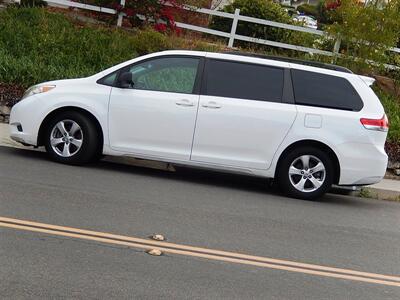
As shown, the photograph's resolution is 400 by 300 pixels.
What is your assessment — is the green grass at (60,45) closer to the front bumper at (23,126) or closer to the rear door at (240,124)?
the front bumper at (23,126)

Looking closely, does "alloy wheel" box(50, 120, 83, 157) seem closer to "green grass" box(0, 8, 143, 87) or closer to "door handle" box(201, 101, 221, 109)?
"door handle" box(201, 101, 221, 109)

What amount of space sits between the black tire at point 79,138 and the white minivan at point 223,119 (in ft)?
0.05

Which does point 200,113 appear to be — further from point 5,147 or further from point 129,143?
point 5,147

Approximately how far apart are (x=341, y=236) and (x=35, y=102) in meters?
4.41

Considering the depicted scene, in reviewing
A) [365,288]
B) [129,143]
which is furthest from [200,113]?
[365,288]

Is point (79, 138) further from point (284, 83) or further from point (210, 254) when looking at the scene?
point (210, 254)

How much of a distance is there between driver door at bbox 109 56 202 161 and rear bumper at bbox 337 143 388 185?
6.67 feet

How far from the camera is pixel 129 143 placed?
884cm

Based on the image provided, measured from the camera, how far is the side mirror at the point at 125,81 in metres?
8.74

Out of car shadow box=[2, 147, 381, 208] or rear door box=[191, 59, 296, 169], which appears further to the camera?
car shadow box=[2, 147, 381, 208]


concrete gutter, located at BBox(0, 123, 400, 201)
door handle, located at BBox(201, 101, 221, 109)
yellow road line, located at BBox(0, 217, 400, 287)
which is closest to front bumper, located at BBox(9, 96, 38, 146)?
concrete gutter, located at BBox(0, 123, 400, 201)

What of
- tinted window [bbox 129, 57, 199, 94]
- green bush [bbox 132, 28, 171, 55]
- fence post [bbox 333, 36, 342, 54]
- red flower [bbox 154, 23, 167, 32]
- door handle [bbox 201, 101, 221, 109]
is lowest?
door handle [bbox 201, 101, 221, 109]

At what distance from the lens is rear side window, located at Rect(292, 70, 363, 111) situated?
29.1 feet

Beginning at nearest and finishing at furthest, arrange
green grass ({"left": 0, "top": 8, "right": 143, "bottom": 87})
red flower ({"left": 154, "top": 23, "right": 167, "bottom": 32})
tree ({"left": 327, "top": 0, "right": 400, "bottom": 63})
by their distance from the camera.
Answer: green grass ({"left": 0, "top": 8, "right": 143, "bottom": 87}) < tree ({"left": 327, "top": 0, "right": 400, "bottom": 63}) < red flower ({"left": 154, "top": 23, "right": 167, "bottom": 32})
